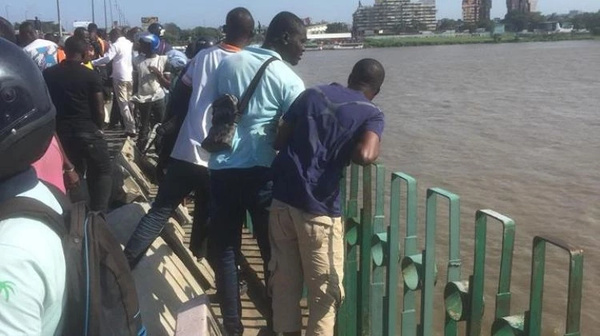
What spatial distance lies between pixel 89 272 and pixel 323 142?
185 centimetres

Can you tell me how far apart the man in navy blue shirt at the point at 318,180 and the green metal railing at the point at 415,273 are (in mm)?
164

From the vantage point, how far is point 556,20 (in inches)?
3782

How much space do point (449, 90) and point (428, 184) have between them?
1670cm

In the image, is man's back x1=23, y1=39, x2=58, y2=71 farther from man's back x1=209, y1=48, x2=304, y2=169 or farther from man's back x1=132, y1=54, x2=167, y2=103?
man's back x1=209, y1=48, x2=304, y2=169

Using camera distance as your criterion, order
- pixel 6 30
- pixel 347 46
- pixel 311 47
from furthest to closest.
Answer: pixel 347 46 < pixel 311 47 < pixel 6 30

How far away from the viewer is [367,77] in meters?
3.52

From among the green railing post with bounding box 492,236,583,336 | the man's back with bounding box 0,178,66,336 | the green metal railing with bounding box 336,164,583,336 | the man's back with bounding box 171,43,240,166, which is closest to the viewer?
the man's back with bounding box 0,178,66,336

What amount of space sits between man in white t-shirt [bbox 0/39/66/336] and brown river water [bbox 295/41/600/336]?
14.7 ft

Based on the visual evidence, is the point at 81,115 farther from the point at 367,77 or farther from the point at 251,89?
the point at 367,77

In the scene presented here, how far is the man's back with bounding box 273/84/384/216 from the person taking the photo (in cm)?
336

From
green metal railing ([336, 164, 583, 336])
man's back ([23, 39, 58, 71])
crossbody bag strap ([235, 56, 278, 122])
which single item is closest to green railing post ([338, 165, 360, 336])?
green metal railing ([336, 164, 583, 336])

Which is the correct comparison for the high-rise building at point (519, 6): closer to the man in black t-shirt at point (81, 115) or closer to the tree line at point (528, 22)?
the tree line at point (528, 22)

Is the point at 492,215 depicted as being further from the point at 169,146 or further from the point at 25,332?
the point at 169,146

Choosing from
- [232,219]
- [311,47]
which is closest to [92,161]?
[232,219]
